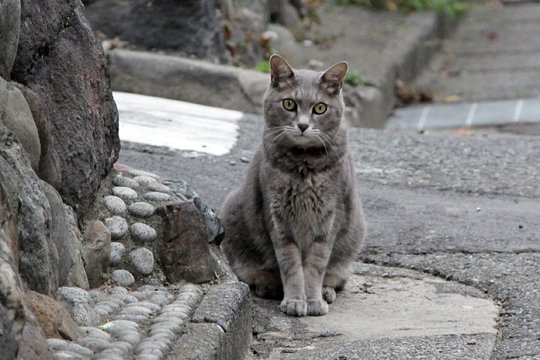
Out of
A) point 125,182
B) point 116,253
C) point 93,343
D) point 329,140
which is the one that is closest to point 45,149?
point 116,253

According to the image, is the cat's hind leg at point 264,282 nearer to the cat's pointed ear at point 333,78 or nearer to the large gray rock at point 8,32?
the cat's pointed ear at point 333,78

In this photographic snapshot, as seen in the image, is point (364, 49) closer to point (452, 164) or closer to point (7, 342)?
point (452, 164)

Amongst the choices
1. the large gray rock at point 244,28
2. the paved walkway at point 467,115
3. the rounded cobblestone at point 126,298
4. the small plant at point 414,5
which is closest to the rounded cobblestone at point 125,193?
the rounded cobblestone at point 126,298

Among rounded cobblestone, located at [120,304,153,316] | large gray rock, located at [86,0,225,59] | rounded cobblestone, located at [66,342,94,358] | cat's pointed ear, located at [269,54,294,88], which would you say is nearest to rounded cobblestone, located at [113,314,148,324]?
rounded cobblestone, located at [120,304,153,316]

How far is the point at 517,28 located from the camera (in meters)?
13.9

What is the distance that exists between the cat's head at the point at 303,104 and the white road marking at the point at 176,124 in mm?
2039

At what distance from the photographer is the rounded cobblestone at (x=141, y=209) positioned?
15.0 feet

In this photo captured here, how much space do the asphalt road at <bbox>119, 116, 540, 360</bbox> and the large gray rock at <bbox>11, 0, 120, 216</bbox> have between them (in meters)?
1.66

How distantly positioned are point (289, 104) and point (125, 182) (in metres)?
0.78

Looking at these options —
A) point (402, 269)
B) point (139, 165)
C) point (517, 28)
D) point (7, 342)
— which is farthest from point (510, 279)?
point (517, 28)

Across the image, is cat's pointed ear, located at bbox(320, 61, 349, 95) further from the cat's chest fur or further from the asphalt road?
the asphalt road

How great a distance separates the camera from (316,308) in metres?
4.90

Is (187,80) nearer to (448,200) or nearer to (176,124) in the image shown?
(176,124)

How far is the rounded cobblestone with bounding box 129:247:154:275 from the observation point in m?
4.39
